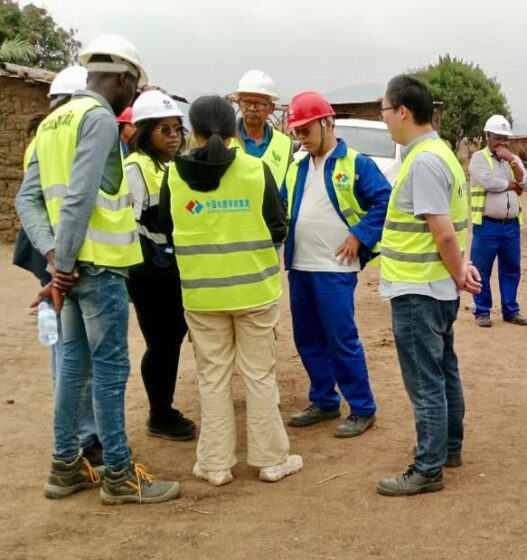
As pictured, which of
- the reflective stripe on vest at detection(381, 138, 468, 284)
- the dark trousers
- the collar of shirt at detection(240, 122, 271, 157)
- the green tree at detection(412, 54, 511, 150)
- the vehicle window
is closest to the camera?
the reflective stripe on vest at detection(381, 138, 468, 284)

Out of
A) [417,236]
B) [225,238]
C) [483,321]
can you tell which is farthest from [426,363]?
[483,321]

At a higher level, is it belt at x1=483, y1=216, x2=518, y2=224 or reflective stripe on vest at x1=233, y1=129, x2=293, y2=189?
reflective stripe on vest at x1=233, y1=129, x2=293, y2=189

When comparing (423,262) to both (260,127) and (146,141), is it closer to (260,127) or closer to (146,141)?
(146,141)

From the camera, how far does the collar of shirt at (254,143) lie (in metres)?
4.97

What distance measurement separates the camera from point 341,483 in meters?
3.81

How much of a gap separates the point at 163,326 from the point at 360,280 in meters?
5.63

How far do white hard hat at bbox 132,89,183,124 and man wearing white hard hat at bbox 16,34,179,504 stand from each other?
0.45 meters

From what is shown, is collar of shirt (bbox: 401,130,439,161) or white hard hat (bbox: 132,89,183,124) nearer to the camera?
collar of shirt (bbox: 401,130,439,161)

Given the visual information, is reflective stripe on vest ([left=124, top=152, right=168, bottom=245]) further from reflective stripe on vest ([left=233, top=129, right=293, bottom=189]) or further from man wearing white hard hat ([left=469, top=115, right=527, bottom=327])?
man wearing white hard hat ([left=469, top=115, right=527, bottom=327])

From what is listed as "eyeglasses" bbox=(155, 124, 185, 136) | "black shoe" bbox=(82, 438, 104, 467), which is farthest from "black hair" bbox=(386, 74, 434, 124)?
"black shoe" bbox=(82, 438, 104, 467)

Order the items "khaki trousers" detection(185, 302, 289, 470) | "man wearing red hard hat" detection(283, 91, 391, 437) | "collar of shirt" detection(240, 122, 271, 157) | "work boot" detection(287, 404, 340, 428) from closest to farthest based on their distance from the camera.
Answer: "khaki trousers" detection(185, 302, 289, 470) → "man wearing red hard hat" detection(283, 91, 391, 437) → "work boot" detection(287, 404, 340, 428) → "collar of shirt" detection(240, 122, 271, 157)

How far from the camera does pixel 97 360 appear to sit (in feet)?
11.2

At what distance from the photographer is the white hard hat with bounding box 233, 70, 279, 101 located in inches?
189

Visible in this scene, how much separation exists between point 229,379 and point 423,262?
1135 millimetres
